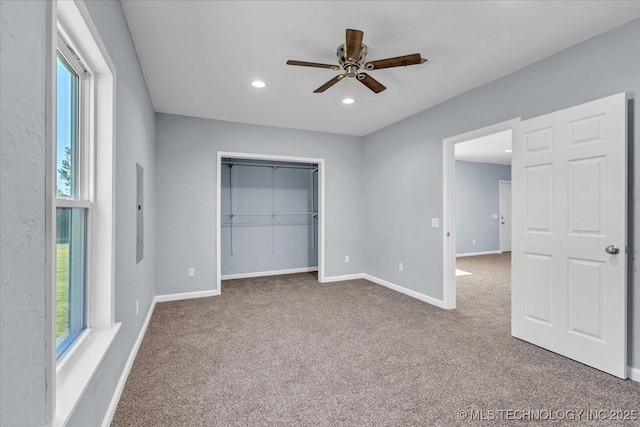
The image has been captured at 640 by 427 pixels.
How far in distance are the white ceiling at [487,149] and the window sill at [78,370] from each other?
18.5 ft

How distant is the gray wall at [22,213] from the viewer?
0.76 metres

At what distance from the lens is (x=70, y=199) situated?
1520 millimetres

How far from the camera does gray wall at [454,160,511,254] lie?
8.31m

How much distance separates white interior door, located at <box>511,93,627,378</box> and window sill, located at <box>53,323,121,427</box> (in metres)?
3.27

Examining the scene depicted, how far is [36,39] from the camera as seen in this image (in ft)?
2.99

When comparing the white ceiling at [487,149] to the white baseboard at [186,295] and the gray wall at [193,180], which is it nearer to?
the gray wall at [193,180]

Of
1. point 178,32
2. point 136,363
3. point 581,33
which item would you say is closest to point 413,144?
point 581,33

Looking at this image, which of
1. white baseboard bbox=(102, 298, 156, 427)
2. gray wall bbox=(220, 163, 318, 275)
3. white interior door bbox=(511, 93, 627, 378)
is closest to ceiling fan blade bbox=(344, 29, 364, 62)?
white interior door bbox=(511, 93, 627, 378)

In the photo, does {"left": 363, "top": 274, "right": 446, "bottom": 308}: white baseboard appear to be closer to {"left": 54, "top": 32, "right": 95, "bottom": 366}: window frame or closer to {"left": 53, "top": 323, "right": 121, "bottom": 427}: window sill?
{"left": 53, "top": 323, "right": 121, "bottom": 427}: window sill

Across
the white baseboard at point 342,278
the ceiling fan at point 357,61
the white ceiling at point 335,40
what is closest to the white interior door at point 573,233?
the white ceiling at point 335,40

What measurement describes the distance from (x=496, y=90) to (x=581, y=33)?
2.80ft

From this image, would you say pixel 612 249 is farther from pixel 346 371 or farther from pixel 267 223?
pixel 267 223

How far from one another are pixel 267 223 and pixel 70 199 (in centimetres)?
454

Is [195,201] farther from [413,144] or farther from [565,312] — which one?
[565,312]
